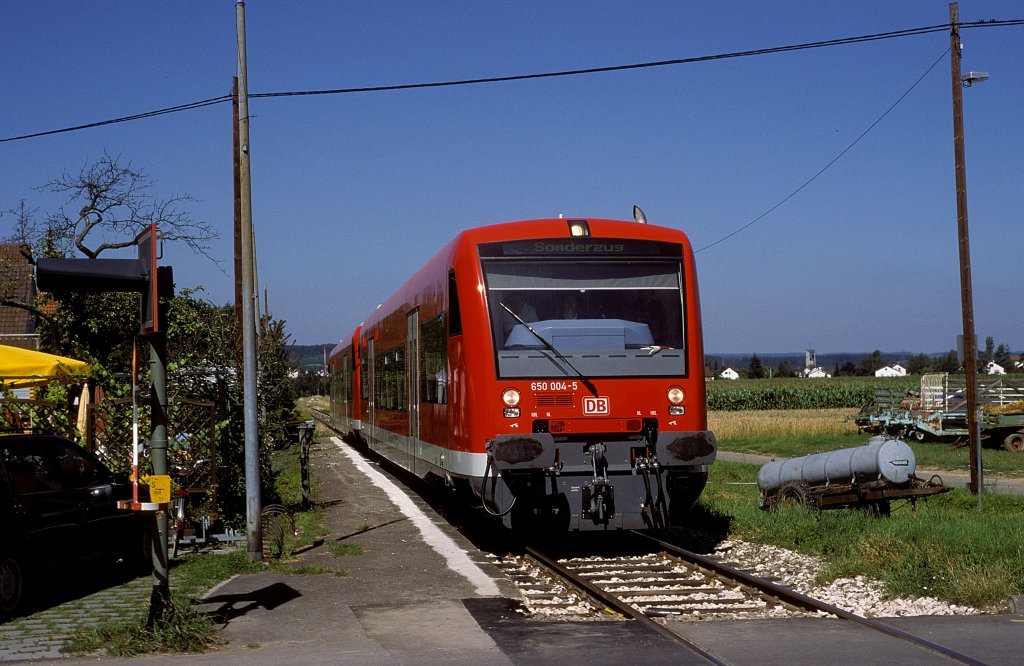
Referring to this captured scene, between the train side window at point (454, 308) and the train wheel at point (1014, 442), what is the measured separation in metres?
26.0

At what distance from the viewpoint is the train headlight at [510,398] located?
11844mm

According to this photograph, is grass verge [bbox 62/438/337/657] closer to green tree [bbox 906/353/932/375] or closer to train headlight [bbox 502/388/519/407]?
train headlight [bbox 502/388/519/407]

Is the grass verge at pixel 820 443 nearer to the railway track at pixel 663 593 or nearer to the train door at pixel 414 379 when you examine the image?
the train door at pixel 414 379

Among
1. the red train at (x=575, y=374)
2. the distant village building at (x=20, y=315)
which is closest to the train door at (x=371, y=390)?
the red train at (x=575, y=374)

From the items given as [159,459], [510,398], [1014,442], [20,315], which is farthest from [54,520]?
[20,315]

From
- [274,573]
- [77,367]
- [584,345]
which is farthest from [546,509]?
[77,367]

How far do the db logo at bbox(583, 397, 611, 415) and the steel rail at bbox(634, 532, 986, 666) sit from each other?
1785 millimetres

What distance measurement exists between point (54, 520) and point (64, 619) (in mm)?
1097

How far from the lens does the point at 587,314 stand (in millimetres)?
12359

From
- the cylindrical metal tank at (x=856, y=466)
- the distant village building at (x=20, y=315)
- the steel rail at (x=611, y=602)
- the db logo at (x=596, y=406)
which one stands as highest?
the distant village building at (x=20, y=315)

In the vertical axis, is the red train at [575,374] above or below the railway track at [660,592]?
above

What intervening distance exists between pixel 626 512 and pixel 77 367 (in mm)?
7354

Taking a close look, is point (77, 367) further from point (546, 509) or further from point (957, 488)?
point (957, 488)

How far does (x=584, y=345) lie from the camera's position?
12.2 metres
